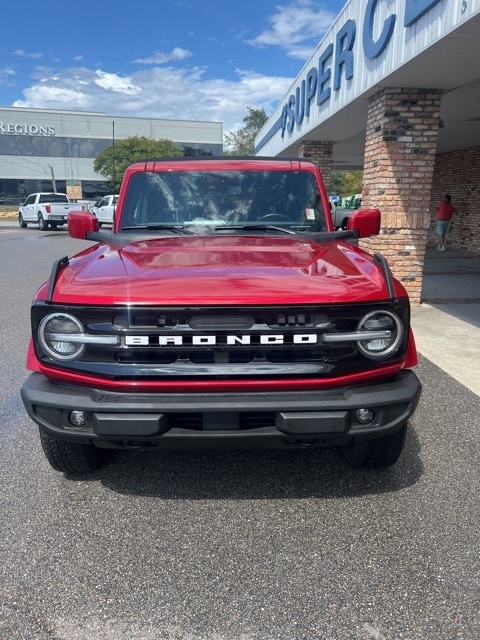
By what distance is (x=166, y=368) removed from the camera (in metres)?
2.34

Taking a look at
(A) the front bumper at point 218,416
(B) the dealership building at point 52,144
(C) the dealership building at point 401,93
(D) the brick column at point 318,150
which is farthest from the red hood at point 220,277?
(B) the dealership building at point 52,144

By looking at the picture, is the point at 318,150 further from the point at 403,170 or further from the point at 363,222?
the point at 363,222

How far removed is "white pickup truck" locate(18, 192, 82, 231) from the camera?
2542cm

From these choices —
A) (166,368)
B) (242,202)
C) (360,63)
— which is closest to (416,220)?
(360,63)

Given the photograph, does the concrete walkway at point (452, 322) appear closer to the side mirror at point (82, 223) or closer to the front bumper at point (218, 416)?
the front bumper at point (218, 416)

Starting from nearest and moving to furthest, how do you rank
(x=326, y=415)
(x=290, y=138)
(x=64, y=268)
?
1. (x=326, y=415)
2. (x=64, y=268)
3. (x=290, y=138)

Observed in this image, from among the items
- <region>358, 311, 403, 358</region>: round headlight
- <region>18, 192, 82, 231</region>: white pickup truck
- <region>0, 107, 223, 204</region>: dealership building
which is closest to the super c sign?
<region>358, 311, 403, 358</region>: round headlight

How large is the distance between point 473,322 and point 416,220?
1746 mm

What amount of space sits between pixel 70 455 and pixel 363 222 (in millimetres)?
2491

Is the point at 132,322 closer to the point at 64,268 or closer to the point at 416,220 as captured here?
the point at 64,268

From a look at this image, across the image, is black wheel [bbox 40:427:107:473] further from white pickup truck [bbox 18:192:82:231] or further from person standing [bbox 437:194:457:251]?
white pickup truck [bbox 18:192:82:231]

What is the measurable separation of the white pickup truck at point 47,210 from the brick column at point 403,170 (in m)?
19.4

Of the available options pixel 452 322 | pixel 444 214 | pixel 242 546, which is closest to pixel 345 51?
pixel 452 322

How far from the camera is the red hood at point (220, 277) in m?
2.32
